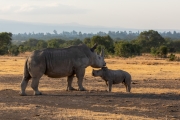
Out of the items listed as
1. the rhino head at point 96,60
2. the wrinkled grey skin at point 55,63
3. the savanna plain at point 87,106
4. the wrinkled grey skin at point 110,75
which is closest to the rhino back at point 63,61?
the wrinkled grey skin at point 55,63

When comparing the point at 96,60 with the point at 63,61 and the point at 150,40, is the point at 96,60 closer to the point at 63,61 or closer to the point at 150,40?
the point at 63,61

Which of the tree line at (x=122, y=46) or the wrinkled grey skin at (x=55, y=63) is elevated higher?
the wrinkled grey skin at (x=55, y=63)

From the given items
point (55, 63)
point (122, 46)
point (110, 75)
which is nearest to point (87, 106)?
point (55, 63)

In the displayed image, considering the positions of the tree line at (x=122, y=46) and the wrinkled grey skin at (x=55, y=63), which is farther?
the tree line at (x=122, y=46)

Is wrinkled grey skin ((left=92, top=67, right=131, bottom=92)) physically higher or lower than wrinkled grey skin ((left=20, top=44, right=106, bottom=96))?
lower

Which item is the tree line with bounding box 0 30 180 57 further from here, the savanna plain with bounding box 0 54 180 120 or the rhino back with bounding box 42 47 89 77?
the savanna plain with bounding box 0 54 180 120

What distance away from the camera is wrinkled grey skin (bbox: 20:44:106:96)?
1636cm

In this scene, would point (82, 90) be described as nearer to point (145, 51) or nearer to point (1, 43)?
point (1, 43)

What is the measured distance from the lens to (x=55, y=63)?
658 inches

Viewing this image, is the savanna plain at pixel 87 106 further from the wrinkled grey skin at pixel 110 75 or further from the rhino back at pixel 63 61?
the wrinkled grey skin at pixel 110 75

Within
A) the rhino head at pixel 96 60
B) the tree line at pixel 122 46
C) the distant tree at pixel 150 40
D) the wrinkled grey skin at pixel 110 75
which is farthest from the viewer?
the distant tree at pixel 150 40

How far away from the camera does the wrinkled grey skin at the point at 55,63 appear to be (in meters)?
16.4

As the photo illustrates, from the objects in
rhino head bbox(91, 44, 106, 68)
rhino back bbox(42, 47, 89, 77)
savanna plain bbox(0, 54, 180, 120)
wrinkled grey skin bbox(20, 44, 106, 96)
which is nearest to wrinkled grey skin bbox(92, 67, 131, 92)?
rhino head bbox(91, 44, 106, 68)

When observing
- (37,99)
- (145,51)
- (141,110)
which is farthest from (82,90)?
(145,51)
